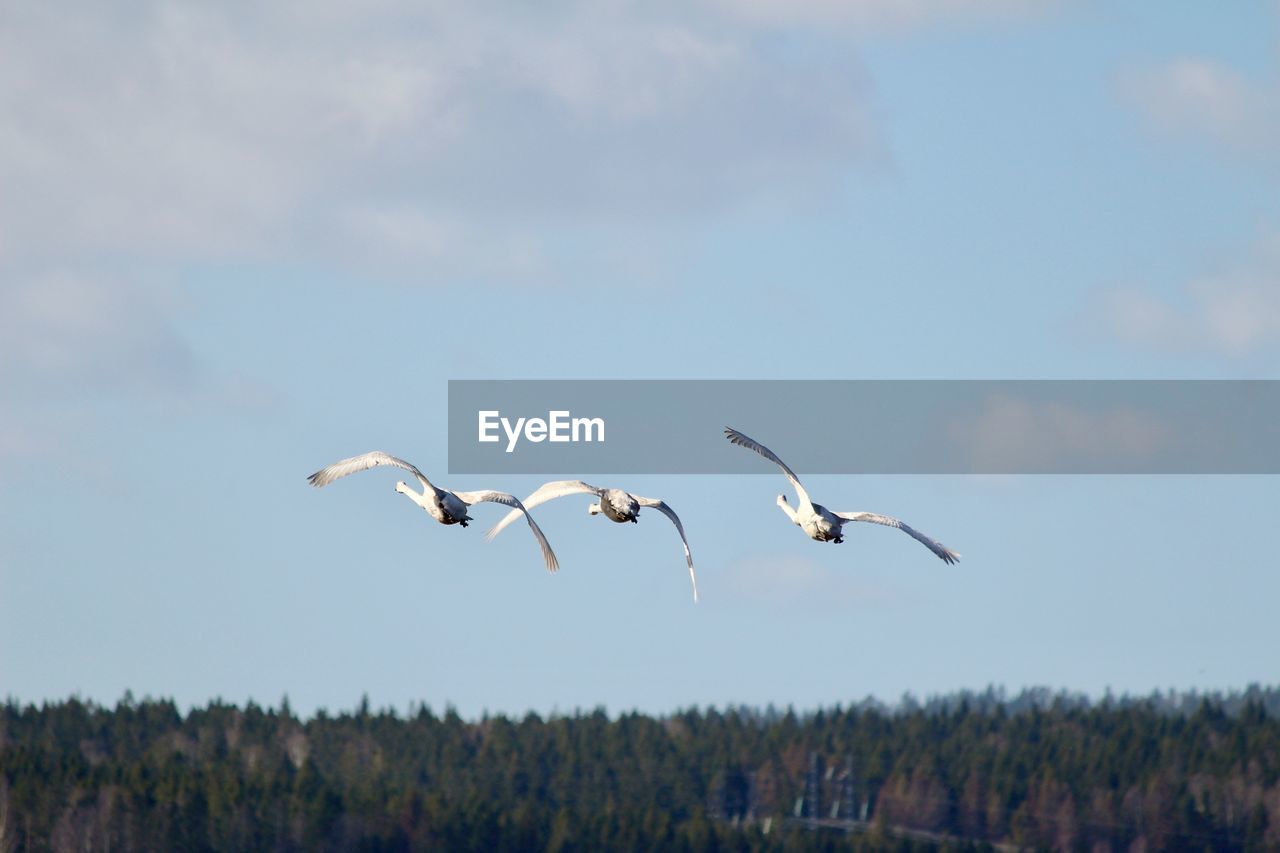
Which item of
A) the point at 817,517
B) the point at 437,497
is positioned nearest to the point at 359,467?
the point at 437,497

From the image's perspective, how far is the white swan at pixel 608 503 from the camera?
67.6m

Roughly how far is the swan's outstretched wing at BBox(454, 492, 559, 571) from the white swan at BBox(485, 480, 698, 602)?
656mm

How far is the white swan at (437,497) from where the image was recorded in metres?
69.0

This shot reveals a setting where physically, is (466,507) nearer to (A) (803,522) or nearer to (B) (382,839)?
(A) (803,522)

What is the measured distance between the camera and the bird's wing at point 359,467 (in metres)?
68.6

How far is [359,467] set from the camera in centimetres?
6938

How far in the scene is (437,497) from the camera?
70375mm

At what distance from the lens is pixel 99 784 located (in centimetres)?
18638

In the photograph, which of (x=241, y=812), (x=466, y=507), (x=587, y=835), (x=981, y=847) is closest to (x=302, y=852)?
(x=241, y=812)

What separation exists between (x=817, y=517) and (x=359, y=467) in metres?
12.3

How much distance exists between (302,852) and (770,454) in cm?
12319

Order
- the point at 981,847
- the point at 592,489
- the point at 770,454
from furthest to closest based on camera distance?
the point at 981,847
the point at 592,489
the point at 770,454

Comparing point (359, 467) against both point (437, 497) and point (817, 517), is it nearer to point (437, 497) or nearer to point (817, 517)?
point (437, 497)

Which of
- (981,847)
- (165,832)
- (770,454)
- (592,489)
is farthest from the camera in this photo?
(981,847)
